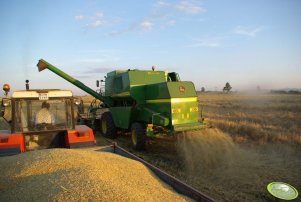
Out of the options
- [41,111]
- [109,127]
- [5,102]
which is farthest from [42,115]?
[109,127]

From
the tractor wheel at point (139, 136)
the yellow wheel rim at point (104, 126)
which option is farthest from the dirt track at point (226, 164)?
the yellow wheel rim at point (104, 126)

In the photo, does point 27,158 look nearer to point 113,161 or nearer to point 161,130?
point 113,161

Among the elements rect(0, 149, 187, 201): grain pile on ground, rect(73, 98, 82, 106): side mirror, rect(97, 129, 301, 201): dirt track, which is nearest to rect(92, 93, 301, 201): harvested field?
rect(97, 129, 301, 201): dirt track

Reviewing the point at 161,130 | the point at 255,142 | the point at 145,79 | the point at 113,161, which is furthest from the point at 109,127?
the point at 113,161

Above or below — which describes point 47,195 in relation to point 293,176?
above

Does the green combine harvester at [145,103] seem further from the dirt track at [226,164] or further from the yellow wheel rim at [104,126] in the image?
the dirt track at [226,164]

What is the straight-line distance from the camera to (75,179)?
307 cm

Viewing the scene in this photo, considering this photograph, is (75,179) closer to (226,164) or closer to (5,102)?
(5,102)

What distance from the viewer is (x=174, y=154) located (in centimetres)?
827

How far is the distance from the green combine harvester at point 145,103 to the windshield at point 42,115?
3051 mm

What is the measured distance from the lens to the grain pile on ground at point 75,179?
2799 mm

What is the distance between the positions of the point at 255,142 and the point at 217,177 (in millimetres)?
3853

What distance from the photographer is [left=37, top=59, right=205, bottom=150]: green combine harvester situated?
778 cm

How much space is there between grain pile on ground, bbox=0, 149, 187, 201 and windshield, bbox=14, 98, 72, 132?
117cm
